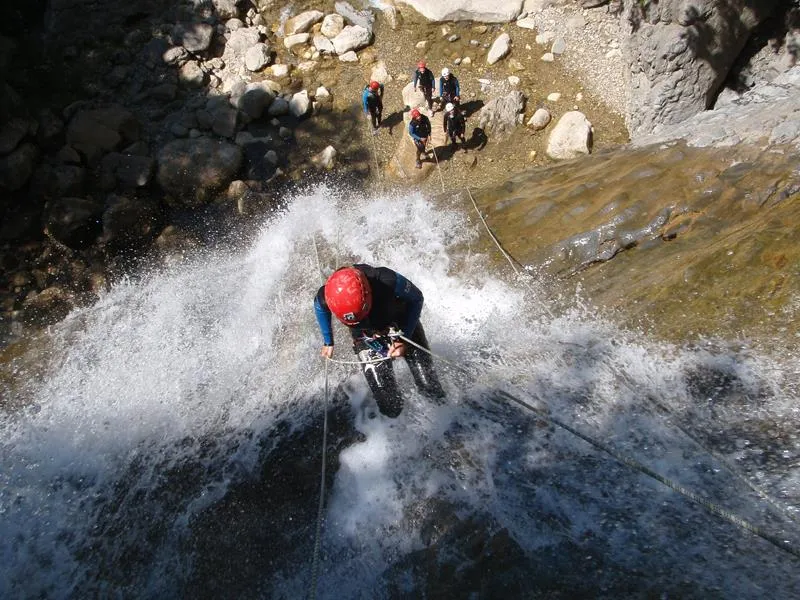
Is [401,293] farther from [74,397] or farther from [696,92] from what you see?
[696,92]

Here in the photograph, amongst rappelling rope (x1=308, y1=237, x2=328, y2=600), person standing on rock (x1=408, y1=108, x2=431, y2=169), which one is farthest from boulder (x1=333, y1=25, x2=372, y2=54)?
rappelling rope (x1=308, y1=237, x2=328, y2=600)

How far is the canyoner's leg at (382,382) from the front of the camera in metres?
5.50

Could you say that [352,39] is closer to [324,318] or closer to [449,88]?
[449,88]

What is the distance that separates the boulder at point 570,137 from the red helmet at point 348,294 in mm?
7251

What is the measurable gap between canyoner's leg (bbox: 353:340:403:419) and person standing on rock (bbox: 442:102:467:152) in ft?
20.8

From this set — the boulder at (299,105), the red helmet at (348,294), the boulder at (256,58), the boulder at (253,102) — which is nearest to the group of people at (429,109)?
the boulder at (299,105)

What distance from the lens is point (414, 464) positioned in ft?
16.3

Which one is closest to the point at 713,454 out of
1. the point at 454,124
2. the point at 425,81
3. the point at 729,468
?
the point at 729,468

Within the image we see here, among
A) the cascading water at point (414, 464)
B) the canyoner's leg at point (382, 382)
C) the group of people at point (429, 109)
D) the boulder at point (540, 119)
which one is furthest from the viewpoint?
the boulder at point (540, 119)

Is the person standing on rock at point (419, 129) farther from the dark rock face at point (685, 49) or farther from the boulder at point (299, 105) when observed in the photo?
the dark rock face at point (685, 49)

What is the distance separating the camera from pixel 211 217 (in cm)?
1058

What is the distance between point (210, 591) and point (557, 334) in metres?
4.38

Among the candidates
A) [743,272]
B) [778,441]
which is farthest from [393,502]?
[743,272]

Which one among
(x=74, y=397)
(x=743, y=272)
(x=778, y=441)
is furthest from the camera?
(x=74, y=397)
